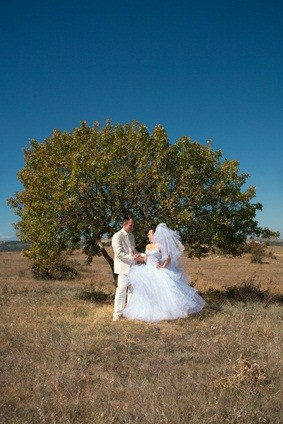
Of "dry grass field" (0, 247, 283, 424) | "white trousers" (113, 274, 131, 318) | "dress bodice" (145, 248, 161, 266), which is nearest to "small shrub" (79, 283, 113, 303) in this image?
"dry grass field" (0, 247, 283, 424)

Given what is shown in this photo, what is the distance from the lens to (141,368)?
830cm

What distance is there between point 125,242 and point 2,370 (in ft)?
20.6

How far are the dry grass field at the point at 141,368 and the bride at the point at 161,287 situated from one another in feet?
1.10

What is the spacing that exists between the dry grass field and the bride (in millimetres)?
335

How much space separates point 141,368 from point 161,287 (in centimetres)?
499

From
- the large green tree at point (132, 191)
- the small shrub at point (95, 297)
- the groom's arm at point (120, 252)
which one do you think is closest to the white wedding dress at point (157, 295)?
the groom's arm at point (120, 252)

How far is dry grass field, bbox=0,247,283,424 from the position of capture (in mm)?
6039

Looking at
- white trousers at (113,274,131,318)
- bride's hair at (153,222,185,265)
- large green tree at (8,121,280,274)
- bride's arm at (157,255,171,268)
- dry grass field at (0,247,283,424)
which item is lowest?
dry grass field at (0,247,283,424)

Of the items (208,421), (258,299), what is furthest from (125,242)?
(208,421)

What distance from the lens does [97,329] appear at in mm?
11883

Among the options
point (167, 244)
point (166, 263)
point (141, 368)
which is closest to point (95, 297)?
point (166, 263)

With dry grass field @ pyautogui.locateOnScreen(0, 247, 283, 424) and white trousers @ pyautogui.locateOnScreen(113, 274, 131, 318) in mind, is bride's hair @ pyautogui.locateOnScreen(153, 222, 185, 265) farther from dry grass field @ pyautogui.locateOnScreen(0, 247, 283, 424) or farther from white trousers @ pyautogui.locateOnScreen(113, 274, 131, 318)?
white trousers @ pyautogui.locateOnScreen(113, 274, 131, 318)

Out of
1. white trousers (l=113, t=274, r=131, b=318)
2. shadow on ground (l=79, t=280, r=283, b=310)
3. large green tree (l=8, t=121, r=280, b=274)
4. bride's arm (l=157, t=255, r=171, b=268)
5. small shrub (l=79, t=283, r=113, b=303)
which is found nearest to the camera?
white trousers (l=113, t=274, r=131, b=318)

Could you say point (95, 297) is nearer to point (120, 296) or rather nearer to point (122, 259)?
point (120, 296)
